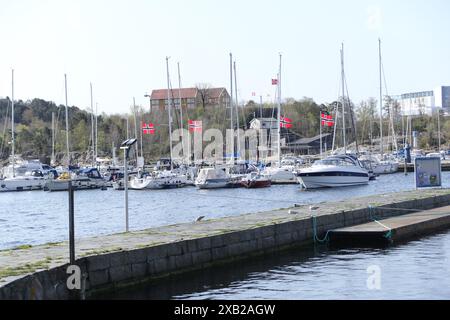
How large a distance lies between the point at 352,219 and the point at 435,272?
741cm

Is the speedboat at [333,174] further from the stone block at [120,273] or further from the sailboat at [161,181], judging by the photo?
the stone block at [120,273]

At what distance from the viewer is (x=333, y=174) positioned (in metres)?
61.2

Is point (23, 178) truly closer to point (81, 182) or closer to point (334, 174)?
point (81, 182)

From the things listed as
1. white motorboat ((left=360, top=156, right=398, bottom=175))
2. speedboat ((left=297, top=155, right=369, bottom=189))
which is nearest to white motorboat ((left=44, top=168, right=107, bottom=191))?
speedboat ((left=297, top=155, right=369, bottom=189))

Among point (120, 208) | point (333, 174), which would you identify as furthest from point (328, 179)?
point (120, 208)

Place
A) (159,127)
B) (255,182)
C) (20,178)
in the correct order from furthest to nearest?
1. (159,127)
2. (20,178)
3. (255,182)

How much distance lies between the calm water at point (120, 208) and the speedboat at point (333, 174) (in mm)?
952

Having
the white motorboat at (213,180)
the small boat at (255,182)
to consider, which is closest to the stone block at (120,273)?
the small boat at (255,182)

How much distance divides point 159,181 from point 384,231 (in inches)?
2097

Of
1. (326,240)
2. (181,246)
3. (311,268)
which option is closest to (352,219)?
(326,240)

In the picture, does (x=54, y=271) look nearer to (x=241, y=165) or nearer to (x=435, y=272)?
(x=435, y=272)

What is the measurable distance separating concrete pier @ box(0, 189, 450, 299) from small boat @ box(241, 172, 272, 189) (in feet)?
142

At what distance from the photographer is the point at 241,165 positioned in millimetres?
79438

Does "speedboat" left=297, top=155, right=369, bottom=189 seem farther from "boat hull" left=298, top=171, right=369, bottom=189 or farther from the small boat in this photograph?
the small boat
